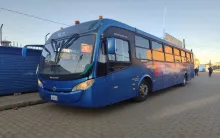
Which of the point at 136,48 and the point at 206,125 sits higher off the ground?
the point at 136,48

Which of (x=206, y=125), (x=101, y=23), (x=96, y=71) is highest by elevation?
(x=101, y=23)

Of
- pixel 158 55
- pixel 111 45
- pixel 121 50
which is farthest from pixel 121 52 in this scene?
pixel 158 55

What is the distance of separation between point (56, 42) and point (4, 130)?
9.82 ft

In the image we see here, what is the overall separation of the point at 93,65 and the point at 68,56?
92 centimetres

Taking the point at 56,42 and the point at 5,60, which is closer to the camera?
the point at 56,42

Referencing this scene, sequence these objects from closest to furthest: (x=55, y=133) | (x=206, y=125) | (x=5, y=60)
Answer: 1. (x=55, y=133)
2. (x=206, y=125)
3. (x=5, y=60)

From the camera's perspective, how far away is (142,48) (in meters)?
7.77

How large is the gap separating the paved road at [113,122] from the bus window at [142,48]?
2117mm

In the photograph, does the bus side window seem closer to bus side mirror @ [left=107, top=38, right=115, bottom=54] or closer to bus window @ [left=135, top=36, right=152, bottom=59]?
bus side mirror @ [left=107, top=38, right=115, bottom=54]

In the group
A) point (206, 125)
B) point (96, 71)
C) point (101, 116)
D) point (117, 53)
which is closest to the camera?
point (206, 125)

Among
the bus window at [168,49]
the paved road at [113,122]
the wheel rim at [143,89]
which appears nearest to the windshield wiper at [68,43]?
the paved road at [113,122]

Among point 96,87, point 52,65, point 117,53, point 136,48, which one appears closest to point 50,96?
point 52,65

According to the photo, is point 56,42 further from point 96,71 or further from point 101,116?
point 101,116

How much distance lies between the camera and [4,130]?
14.5 feet
